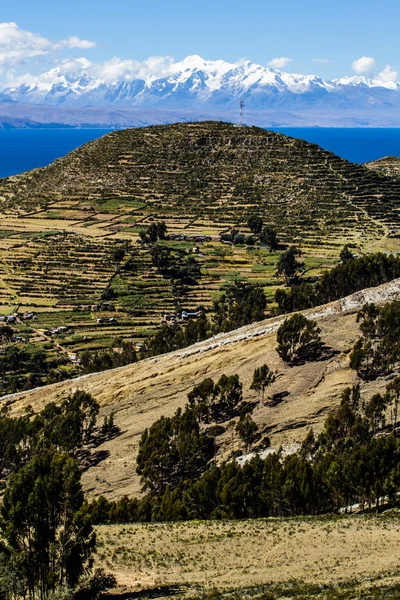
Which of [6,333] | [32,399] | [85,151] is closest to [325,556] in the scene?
[32,399]

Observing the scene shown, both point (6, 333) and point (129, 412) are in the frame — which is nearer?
point (129, 412)

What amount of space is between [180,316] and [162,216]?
51.8m

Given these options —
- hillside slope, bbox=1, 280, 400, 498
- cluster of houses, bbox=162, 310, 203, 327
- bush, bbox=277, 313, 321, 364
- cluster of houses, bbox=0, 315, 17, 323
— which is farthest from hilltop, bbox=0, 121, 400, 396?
bush, bbox=277, 313, 321, 364

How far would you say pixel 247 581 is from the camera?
28.5m

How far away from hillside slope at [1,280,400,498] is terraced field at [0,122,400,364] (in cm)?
2463

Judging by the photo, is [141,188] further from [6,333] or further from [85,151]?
[6,333]

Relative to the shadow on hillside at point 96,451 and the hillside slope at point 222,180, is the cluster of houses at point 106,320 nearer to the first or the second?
the shadow on hillside at point 96,451

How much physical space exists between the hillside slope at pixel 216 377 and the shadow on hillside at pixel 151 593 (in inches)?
819

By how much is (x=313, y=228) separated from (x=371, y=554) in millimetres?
112054

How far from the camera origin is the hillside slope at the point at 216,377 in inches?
1998

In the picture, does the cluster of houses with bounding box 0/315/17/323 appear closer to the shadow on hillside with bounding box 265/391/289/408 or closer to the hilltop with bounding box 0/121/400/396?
the hilltop with bounding box 0/121/400/396

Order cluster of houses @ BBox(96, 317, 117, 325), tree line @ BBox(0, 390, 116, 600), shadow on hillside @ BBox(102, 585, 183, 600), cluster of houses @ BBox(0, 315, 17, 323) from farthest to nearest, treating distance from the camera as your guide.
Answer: cluster of houses @ BBox(96, 317, 117, 325)
cluster of houses @ BBox(0, 315, 17, 323)
shadow on hillside @ BBox(102, 585, 183, 600)
tree line @ BBox(0, 390, 116, 600)

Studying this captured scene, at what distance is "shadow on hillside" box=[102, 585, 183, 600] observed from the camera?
27373 millimetres

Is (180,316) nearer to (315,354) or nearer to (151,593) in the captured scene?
(315,354)
